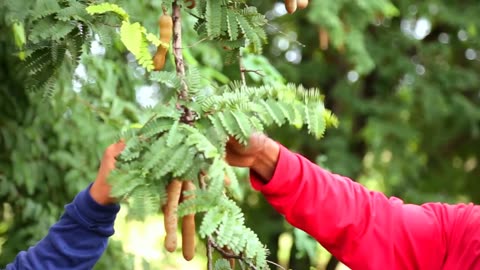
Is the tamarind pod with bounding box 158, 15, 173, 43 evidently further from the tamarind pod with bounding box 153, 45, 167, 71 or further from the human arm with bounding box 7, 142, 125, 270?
→ the human arm with bounding box 7, 142, 125, 270

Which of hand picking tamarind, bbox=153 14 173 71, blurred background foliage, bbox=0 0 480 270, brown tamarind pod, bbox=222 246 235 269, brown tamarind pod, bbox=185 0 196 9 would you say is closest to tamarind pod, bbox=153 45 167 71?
hand picking tamarind, bbox=153 14 173 71

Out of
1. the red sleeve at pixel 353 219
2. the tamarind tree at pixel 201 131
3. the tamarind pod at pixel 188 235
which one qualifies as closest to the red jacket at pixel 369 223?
the red sleeve at pixel 353 219

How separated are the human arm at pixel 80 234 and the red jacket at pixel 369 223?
13.7 inches

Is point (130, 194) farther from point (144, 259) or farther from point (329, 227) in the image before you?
point (144, 259)

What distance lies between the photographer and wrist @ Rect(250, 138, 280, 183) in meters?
1.60

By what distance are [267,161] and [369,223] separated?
0.32 m

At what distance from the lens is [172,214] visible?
1.22m

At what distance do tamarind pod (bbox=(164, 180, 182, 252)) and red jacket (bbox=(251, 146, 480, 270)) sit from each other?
421 millimetres

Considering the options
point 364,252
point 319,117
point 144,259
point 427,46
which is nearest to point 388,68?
point 427,46

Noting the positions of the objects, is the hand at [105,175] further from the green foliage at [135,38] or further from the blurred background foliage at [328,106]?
the blurred background foliage at [328,106]

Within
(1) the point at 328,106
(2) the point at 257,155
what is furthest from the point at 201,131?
(1) the point at 328,106

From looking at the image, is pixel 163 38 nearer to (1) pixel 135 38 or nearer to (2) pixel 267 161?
(1) pixel 135 38

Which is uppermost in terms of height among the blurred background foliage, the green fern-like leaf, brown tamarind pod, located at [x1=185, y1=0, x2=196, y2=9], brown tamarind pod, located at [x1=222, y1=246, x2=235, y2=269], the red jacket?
brown tamarind pod, located at [x1=185, y1=0, x2=196, y2=9]

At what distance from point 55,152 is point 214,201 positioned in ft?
5.26
